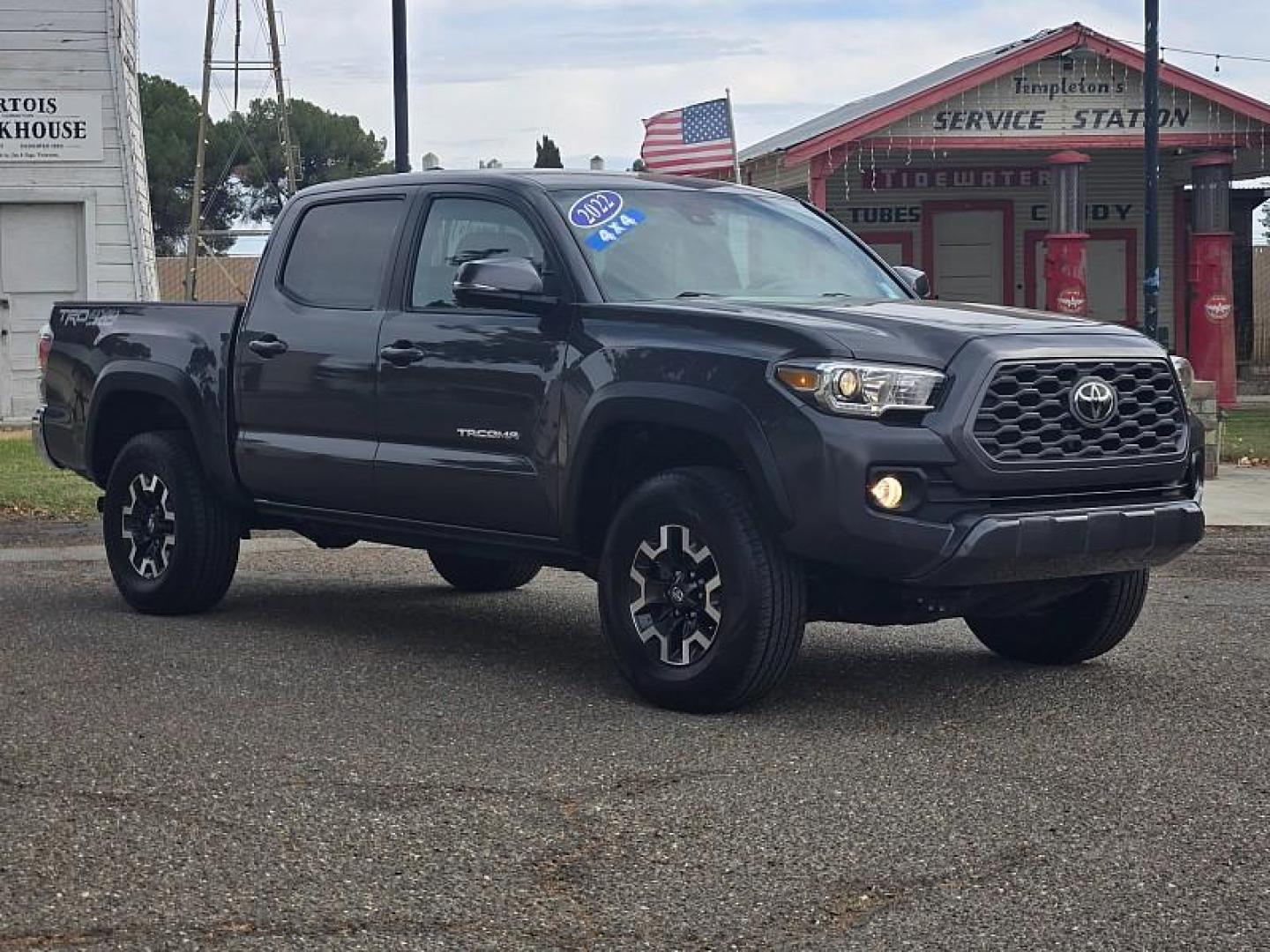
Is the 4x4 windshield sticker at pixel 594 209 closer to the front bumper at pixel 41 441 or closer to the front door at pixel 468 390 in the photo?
the front door at pixel 468 390

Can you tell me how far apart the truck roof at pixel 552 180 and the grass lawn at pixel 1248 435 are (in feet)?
36.8

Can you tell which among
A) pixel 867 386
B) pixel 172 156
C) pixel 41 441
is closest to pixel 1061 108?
pixel 41 441

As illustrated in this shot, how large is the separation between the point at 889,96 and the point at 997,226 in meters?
3.45

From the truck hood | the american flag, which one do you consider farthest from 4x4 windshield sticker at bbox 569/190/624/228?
the american flag

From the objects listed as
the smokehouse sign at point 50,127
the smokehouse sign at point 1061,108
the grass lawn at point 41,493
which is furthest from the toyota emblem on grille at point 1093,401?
the smokehouse sign at point 50,127

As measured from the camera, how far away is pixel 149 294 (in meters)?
26.5

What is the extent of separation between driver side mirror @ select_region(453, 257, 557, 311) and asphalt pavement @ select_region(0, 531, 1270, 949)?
53.7 inches

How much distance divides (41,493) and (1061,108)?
595 inches

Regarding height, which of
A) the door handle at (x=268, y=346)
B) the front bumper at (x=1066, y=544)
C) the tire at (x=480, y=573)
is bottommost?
the tire at (x=480, y=573)

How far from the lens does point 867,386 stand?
6512mm

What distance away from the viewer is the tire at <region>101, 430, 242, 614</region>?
30.0ft

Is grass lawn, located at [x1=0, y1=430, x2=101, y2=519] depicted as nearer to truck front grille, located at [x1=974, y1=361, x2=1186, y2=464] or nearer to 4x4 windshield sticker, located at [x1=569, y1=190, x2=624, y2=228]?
4x4 windshield sticker, located at [x1=569, y1=190, x2=624, y2=228]

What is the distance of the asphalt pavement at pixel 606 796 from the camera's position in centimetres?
464

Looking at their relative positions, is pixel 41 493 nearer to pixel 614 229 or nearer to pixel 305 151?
pixel 614 229
